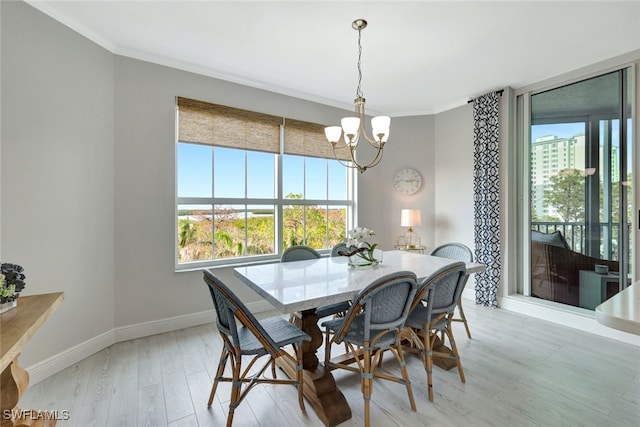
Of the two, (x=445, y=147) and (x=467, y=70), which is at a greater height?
(x=467, y=70)

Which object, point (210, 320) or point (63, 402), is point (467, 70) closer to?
point (210, 320)

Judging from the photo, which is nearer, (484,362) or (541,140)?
(484,362)

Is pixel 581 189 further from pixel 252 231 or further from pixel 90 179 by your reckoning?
pixel 90 179

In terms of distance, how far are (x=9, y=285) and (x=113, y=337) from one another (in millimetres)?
1780

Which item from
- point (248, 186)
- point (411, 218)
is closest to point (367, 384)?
point (248, 186)

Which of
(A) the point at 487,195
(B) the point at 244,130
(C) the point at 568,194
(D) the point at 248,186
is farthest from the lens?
(A) the point at 487,195

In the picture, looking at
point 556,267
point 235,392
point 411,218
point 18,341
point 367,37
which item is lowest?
point 235,392

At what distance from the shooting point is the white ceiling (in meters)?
2.15

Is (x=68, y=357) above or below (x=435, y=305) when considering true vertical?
below

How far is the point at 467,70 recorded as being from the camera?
314 centimetres

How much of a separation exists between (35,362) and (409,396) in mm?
2748

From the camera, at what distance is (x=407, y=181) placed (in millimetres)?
4562

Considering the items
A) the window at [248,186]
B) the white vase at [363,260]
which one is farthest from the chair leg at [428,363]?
the window at [248,186]

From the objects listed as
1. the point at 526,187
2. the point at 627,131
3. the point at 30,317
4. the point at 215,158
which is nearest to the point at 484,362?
the point at 526,187
